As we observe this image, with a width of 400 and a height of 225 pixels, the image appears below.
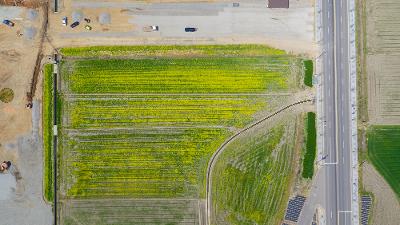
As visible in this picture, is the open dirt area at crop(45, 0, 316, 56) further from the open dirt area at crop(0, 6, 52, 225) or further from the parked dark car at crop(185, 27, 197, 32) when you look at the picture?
the open dirt area at crop(0, 6, 52, 225)

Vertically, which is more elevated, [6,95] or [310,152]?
[6,95]

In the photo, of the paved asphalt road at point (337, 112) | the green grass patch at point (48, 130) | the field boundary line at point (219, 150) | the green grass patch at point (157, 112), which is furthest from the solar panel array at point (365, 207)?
the green grass patch at point (48, 130)

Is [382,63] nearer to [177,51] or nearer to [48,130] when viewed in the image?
[177,51]

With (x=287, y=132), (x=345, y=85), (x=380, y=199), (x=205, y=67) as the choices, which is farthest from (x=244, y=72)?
(x=380, y=199)

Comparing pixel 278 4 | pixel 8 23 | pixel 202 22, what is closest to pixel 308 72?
pixel 278 4

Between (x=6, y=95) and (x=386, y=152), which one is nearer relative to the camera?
(x=6, y=95)

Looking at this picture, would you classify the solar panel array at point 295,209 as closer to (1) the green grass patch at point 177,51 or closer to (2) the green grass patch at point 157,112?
(2) the green grass patch at point 157,112

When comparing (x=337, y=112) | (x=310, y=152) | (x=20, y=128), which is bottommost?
(x=310, y=152)
